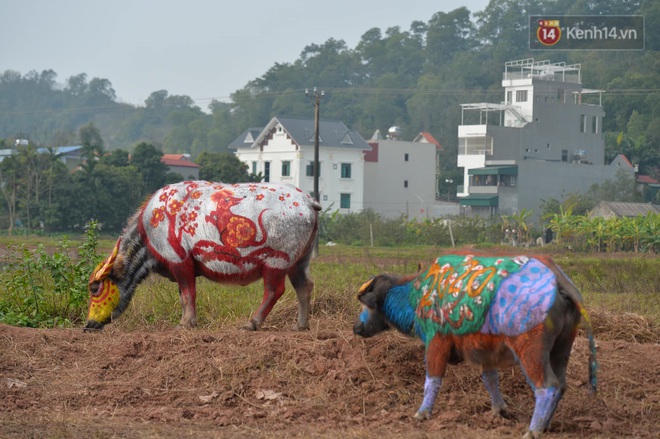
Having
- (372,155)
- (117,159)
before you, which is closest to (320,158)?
(372,155)

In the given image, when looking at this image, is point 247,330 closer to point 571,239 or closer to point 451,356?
point 451,356

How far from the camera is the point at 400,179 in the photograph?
66062 millimetres

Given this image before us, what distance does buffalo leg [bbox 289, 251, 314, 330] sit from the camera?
10594mm

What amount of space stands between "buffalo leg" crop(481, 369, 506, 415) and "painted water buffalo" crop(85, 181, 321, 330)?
3377 millimetres

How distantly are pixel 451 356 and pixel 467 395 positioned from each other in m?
0.76

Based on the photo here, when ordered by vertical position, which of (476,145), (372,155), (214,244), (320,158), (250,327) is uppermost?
(476,145)

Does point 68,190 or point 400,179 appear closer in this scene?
point 68,190

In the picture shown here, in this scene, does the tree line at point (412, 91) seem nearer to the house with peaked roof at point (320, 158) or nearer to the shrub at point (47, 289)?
the house with peaked roof at point (320, 158)

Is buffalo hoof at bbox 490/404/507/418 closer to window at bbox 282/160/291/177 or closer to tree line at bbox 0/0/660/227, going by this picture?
window at bbox 282/160/291/177

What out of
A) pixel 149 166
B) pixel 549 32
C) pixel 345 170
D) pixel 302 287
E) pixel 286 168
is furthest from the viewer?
pixel 549 32

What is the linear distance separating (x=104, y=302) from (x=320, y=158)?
1978 inches

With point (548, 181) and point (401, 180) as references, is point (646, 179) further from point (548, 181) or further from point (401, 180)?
point (401, 180)

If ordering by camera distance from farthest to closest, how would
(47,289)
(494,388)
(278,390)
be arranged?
(47,289) → (278,390) → (494,388)

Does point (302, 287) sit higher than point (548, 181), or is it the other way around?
point (302, 287)
